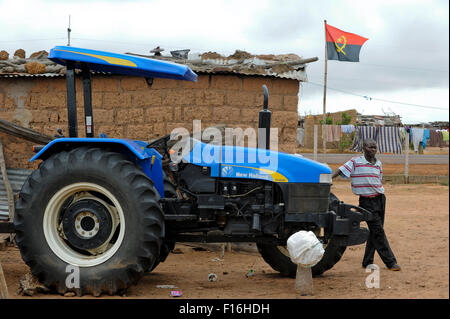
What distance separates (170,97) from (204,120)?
57cm

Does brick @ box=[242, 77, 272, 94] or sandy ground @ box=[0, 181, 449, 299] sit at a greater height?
brick @ box=[242, 77, 272, 94]

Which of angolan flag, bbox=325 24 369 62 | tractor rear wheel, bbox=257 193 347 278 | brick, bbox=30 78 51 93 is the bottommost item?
→ tractor rear wheel, bbox=257 193 347 278

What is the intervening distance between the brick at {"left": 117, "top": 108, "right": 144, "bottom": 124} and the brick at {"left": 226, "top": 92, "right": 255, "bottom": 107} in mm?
1235

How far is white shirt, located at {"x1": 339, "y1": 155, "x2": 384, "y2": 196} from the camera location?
6570 millimetres

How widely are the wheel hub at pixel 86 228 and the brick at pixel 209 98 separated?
10.4 ft

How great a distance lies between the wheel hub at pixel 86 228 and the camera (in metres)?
5.03

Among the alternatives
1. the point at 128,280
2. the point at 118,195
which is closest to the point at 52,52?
the point at 118,195

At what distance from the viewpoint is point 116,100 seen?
7.89 m

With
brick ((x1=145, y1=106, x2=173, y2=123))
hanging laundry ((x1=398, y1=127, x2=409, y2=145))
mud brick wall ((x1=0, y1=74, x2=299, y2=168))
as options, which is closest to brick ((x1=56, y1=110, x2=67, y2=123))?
mud brick wall ((x1=0, y1=74, x2=299, y2=168))

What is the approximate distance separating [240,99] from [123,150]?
302 centimetres

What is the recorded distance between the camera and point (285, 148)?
8164mm

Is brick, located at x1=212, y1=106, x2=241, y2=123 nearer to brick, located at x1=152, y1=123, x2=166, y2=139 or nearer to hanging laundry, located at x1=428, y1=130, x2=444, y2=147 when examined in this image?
brick, located at x1=152, y1=123, x2=166, y2=139

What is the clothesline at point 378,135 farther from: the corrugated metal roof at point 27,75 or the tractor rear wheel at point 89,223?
the tractor rear wheel at point 89,223

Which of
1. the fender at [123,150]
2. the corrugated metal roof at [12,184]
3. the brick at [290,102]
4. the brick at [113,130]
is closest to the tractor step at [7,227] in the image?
the fender at [123,150]
